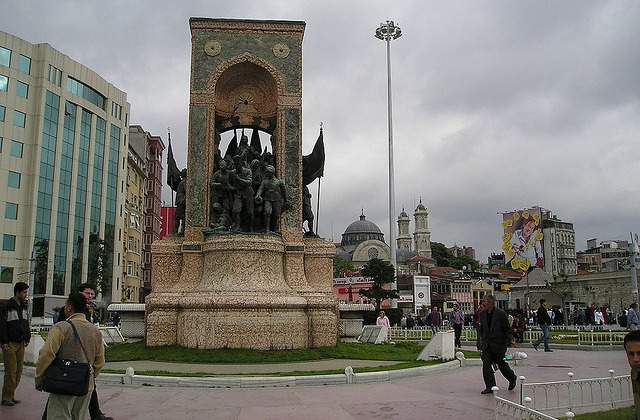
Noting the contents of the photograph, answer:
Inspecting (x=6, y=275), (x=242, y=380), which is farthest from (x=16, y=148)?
(x=242, y=380)

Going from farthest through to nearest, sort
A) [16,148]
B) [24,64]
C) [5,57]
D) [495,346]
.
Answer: [24,64] < [16,148] < [5,57] < [495,346]

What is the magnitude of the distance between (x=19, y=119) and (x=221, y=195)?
123 ft

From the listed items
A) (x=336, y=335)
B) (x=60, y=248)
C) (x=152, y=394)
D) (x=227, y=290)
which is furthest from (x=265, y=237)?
(x=60, y=248)

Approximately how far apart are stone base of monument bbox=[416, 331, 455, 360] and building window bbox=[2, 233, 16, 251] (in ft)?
134

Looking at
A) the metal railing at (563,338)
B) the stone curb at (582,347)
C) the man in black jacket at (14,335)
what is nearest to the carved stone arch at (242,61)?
the man in black jacket at (14,335)

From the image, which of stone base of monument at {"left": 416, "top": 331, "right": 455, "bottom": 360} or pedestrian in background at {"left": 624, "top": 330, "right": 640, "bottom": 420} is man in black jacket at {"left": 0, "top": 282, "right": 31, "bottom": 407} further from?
stone base of monument at {"left": 416, "top": 331, "right": 455, "bottom": 360}

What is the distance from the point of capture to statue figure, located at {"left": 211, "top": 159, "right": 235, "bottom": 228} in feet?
56.5

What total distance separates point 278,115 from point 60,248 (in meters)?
38.4

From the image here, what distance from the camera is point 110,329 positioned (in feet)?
60.7

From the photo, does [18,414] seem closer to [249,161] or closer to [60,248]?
[249,161]

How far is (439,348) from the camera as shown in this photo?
566 inches

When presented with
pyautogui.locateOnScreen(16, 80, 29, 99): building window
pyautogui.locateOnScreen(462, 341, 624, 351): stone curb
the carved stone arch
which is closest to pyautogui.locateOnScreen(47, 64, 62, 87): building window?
pyautogui.locateOnScreen(16, 80, 29, 99): building window

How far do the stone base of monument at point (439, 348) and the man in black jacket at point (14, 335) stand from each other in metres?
8.87

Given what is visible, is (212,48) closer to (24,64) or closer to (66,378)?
(66,378)
